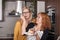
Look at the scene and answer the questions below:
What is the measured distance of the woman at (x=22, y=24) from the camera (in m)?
4.63

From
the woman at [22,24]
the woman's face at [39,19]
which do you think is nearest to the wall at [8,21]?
the woman at [22,24]

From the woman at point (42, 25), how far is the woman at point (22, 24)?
0.09 m

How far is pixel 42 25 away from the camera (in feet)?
15.2

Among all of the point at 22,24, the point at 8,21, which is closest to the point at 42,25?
the point at 22,24

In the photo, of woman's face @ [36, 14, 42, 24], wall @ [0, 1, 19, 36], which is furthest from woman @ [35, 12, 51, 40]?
wall @ [0, 1, 19, 36]

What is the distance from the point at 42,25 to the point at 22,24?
0.19 m

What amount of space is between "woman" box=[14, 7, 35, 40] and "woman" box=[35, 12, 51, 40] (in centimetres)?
9

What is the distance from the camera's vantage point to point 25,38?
4.63 metres

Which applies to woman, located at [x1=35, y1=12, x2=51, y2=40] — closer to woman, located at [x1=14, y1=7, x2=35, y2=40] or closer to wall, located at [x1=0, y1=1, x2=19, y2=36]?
woman, located at [x1=14, y1=7, x2=35, y2=40]

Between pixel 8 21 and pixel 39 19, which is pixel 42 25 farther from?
pixel 8 21

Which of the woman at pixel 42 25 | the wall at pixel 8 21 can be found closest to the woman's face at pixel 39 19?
the woman at pixel 42 25

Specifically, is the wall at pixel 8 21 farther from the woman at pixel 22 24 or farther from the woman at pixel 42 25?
the woman at pixel 42 25

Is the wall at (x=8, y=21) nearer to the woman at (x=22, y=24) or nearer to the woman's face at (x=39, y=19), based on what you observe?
the woman at (x=22, y=24)

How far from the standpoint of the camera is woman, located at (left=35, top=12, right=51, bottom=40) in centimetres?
461
